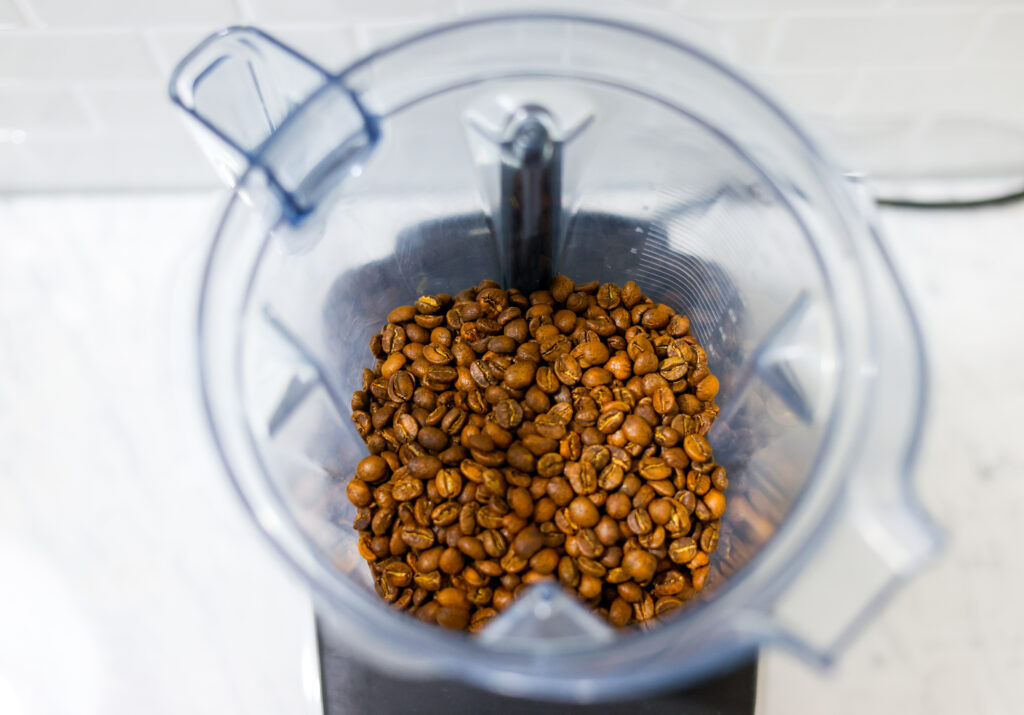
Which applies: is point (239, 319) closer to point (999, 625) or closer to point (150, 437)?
point (150, 437)

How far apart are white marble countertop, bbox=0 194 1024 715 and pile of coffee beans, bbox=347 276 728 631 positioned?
15 centimetres

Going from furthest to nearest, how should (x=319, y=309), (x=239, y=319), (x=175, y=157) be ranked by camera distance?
(x=175, y=157), (x=319, y=309), (x=239, y=319)

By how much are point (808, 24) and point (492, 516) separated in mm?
611

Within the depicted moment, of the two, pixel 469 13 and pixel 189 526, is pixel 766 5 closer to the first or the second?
pixel 469 13

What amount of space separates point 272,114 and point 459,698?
50cm

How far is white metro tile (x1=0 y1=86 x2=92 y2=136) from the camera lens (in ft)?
2.77

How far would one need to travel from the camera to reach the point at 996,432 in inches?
32.0

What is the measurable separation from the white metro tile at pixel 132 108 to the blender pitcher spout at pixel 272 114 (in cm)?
35

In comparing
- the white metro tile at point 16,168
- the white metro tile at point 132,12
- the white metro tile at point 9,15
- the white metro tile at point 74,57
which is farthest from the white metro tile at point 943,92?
the white metro tile at point 16,168

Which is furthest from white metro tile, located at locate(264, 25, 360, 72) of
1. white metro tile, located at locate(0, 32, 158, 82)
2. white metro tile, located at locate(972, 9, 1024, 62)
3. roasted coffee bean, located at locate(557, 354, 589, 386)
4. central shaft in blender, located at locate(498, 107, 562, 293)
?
white metro tile, located at locate(972, 9, 1024, 62)

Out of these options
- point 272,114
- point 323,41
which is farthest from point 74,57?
point 272,114

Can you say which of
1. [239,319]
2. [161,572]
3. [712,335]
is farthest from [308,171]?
[161,572]

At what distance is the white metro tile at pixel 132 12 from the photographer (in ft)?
2.41

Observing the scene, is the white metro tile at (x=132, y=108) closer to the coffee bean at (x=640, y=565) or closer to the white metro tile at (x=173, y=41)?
the white metro tile at (x=173, y=41)
